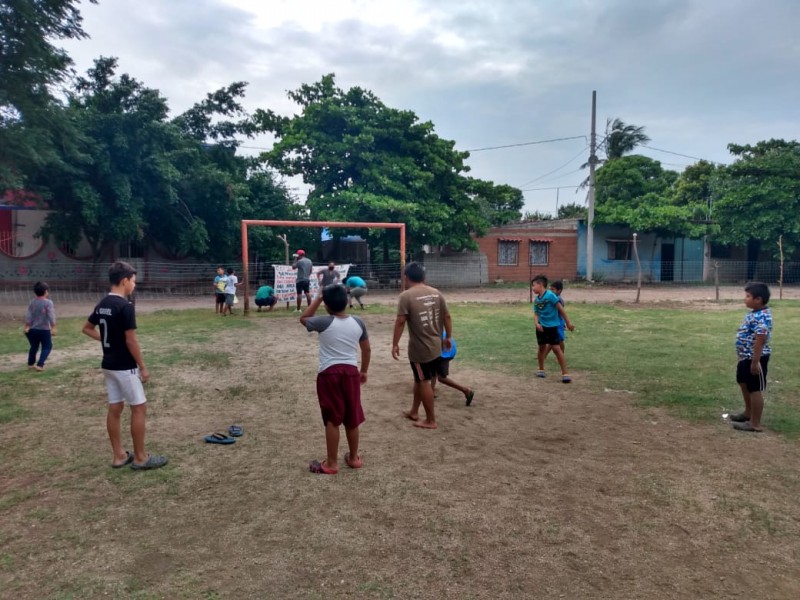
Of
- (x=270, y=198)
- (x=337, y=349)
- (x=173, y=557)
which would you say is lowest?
(x=173, y=557)

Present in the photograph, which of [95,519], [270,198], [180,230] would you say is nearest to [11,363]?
[95,519]

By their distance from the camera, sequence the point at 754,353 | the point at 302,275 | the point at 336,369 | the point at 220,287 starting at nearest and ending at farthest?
the point at 336,369 < the point at 754,353 < the point at 220,287 < the point at 302,275

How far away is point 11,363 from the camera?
8.50 metres

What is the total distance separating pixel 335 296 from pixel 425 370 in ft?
5.10

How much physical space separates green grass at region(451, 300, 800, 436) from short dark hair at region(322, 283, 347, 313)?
3976mm

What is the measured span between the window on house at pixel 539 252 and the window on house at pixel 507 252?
0.85 meters

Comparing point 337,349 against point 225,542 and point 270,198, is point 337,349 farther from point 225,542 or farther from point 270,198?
point 270,198

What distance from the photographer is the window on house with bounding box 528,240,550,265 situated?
29438 millimetres

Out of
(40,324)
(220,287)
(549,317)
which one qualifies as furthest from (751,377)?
(220,287)

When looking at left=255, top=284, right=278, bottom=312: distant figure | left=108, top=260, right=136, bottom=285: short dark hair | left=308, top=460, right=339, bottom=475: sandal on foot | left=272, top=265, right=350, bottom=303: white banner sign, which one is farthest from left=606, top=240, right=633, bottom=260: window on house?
left=108, top=260, right=136, bottom=285: short dark hair

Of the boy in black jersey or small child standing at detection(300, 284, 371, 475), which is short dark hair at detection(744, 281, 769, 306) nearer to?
small child standing at detection(300, 284, 371, 475)

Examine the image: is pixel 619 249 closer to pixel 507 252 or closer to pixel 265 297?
pixel 507 252

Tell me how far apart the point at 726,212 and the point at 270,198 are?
76.4ft

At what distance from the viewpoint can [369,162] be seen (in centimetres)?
2216
